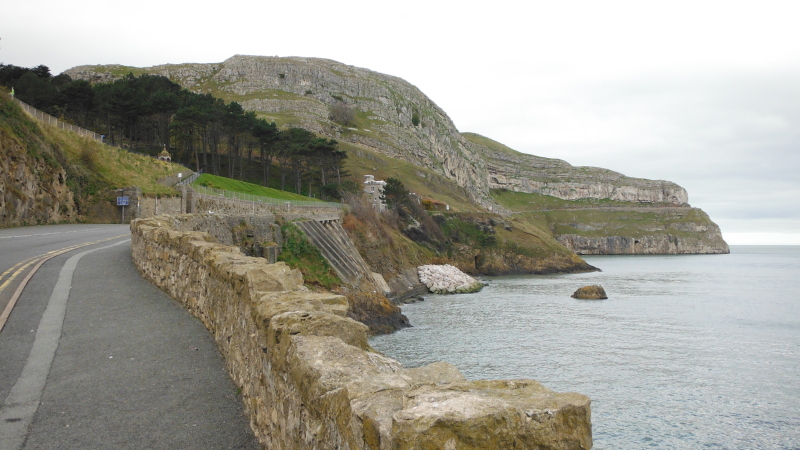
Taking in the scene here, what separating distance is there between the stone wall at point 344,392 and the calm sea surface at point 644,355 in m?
13.0

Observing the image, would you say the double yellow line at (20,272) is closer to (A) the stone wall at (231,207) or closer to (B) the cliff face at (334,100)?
(A) the stone wall at (231,207)

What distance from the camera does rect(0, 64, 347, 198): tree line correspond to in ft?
233

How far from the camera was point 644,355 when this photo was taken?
1043 inches

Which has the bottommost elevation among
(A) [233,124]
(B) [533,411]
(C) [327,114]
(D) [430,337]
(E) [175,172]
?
(D) [430,337]

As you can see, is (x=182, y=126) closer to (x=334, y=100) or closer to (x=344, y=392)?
(x=344, y=392)

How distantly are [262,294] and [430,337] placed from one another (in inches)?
971

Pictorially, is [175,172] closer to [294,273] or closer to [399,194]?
[399,194]

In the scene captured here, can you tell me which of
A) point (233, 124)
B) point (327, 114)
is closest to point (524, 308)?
point (233, 124)

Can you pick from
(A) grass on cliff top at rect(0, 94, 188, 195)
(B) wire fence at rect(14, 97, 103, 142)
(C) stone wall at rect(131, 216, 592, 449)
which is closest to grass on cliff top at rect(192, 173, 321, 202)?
(A) grass on cliff top at rect(0, 94, 188, 195)

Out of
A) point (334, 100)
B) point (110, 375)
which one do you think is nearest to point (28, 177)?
point (110, 375)

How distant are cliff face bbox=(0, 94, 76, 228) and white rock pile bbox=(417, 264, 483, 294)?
3559 cm

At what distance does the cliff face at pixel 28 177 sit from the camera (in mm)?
32000

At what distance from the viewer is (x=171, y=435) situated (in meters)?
6.64

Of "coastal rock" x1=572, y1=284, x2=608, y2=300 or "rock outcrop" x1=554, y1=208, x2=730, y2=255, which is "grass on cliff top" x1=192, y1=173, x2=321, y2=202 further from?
"rock outcrop" x1=554, y1=208, x2=730, y2=255
